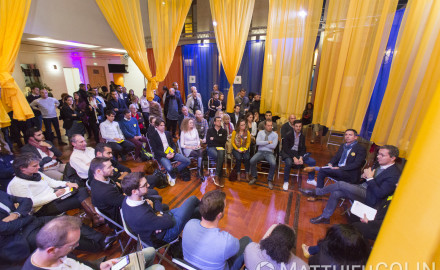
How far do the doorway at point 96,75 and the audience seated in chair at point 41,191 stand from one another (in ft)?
32.4


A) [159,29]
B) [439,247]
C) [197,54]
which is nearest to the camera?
[439,247]

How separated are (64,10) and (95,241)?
19.5 ft

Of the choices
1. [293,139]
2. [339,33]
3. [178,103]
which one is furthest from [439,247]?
[178,103]

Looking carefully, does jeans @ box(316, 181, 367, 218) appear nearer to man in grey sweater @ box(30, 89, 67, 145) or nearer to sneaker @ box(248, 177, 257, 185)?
sneaker @ box(248, 177, 257, 185)

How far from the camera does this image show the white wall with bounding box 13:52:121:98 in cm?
744

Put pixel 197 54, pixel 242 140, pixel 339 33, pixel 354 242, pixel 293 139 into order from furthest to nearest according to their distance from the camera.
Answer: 1. pixel 197 54
2. pixel 242 140
3. pixel 293 139
4. pixel 339 33
5. pixel 354 242

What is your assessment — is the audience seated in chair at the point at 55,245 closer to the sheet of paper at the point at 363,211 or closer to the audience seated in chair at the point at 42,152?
the audience seated in chair at the point at 42,152

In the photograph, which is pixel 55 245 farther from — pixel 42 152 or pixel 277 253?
pixel 42 152

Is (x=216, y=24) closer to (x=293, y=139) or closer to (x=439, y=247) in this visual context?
(x=293, y=139)

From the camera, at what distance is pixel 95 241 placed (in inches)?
86.0

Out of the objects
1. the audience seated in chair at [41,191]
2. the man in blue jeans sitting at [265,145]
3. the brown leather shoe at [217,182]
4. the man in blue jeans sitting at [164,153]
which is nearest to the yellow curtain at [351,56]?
the man in blue jeans sitting at [265,145]

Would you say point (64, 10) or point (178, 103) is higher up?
point (64, 10)

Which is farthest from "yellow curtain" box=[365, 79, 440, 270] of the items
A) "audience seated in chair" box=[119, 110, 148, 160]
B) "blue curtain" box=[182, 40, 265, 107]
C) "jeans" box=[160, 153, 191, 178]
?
"blue curtain" box=[182, 40, 265, 107]

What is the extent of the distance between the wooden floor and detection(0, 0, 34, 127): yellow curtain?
318 centimetres
